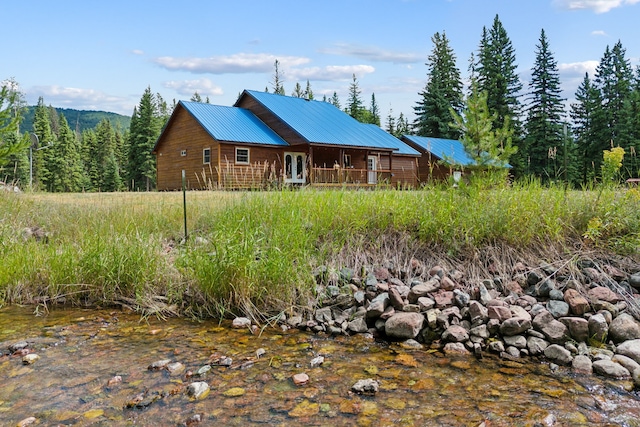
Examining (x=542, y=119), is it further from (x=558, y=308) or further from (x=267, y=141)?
(x=558, y=308)

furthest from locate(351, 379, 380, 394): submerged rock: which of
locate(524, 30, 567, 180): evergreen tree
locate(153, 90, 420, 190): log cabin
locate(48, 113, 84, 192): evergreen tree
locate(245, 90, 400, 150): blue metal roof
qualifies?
locate(48, 113, 84, 192): evergreen tree

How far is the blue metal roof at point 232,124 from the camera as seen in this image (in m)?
20.7

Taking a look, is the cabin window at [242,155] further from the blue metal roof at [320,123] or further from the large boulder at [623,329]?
the large boulder at [623,329]

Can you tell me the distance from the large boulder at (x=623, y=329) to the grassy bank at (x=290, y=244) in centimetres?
126

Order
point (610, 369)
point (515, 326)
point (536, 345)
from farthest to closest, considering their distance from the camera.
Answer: point (515, 326) → point (536, 345) → point (610, 369)

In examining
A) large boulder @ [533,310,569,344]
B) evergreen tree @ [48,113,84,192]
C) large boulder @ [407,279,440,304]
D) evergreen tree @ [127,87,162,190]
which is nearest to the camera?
large boulder @ [533,310,569,344]

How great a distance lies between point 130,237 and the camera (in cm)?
543

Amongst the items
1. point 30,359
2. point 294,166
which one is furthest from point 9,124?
point 294,166

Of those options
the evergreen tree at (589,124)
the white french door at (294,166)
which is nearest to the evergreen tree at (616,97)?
the evergreen tree at (589,124)

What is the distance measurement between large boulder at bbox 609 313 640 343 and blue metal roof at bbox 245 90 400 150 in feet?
57.4

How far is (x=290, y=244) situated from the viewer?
196 inches

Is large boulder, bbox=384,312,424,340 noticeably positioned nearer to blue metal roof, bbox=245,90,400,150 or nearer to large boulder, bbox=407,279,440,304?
large boulder, bbox=407,279,440,304

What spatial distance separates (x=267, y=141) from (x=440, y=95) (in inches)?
946

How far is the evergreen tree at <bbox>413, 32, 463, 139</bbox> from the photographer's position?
129ft
